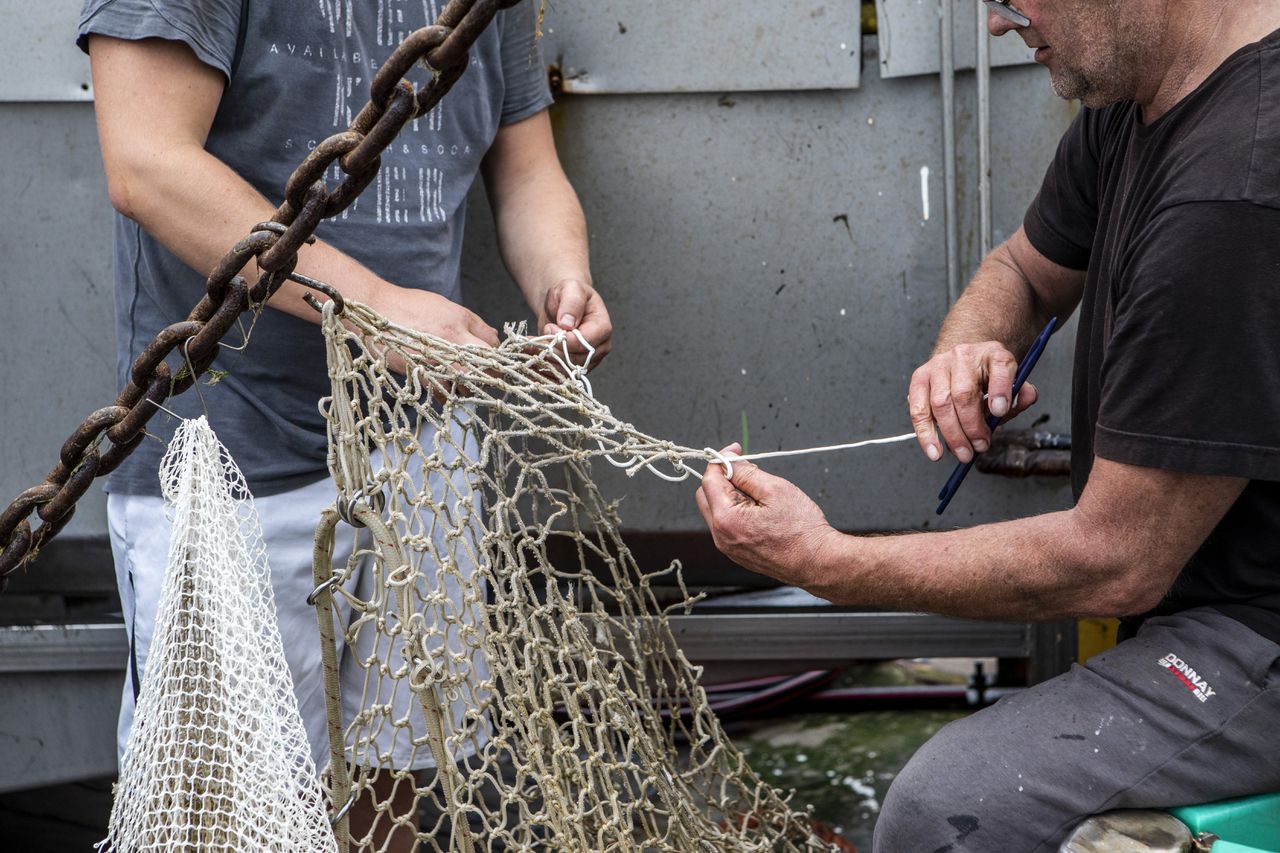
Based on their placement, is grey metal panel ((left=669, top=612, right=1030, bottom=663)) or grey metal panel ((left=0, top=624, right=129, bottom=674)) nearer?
grey metal panel ((left=0, top=624, right=129, bottom=674))

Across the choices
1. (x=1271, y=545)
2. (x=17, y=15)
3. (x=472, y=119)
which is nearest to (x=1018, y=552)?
(x=1271, y=545)

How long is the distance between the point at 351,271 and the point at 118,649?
113 centimetres

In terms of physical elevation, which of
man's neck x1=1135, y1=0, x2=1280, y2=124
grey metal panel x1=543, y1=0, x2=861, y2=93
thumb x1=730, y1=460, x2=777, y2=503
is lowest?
thumb x1=730, y1=460, x2=777, y2=503

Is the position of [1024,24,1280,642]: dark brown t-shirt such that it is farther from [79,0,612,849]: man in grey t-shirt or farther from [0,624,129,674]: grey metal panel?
[0,624,129,674]: grey metal panel

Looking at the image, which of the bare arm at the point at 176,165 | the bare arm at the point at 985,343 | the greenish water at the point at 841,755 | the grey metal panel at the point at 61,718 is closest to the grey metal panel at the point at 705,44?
the bare arm at the point at 985,343

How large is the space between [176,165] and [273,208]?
0.51ft

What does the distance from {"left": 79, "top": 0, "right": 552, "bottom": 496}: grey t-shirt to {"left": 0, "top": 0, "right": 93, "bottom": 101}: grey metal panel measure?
1.55ft

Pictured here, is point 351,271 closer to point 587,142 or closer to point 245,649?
point 245,649

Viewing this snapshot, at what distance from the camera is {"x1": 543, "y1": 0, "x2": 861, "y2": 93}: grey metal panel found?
8.01 feet

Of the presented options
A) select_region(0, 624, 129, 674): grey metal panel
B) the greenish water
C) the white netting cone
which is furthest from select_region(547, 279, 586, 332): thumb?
the greenish water

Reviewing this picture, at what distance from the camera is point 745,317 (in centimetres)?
259

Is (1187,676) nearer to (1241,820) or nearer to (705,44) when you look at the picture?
(1241,820)

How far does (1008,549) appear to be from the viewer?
5.61 ft

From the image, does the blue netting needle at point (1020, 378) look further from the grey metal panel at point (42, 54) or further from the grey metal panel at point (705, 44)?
the grey metal panel at point (42, 54)
